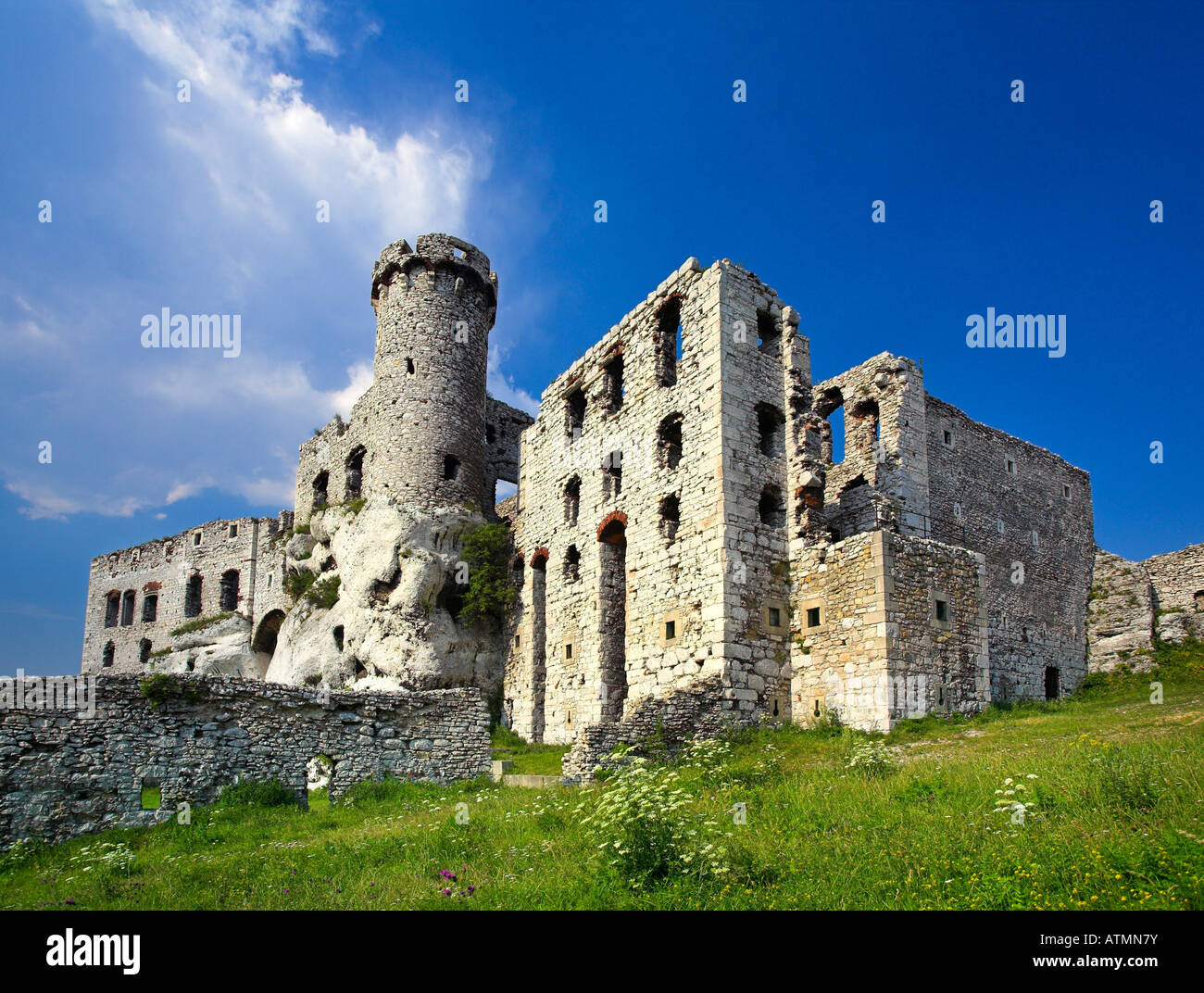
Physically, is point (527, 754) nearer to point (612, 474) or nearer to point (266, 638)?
point (612, 474)

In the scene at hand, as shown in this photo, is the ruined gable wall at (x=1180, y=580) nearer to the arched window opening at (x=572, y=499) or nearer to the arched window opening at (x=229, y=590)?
the arched window opening at (x=572, y=499)

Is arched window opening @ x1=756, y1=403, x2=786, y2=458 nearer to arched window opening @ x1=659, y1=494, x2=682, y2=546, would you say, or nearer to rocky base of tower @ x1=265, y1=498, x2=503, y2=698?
arched window opening @ x1=659, y1=494, x2=682, y2=546

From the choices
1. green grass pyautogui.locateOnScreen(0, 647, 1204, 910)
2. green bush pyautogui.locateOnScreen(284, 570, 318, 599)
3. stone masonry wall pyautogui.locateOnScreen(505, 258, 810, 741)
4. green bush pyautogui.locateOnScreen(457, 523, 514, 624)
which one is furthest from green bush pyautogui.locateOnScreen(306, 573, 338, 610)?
green grass pyautogui.locateOnScreen(0, 647, 1204, 910)

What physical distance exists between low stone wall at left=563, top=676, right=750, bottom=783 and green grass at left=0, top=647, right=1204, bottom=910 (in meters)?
1.15

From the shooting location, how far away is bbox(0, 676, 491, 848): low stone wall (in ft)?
36.7

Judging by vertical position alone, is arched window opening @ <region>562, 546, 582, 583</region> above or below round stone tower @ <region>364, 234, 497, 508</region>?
below

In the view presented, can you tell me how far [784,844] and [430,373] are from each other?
2168 cm

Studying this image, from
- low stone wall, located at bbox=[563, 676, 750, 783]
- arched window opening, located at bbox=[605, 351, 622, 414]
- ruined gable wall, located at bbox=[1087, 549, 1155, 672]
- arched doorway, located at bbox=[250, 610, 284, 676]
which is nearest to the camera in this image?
low stone wall, located at bbox=[563, 676, 750, 783]

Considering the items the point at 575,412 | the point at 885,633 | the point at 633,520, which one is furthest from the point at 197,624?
the point at 885,633

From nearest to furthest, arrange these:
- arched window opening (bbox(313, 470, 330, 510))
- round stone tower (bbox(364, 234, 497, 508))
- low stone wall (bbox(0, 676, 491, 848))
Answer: low stone wall (bbox(0, 676, 491, 848))
round stone tower (bbox(364, 234, 497, 508))
arched window opening (bbox(313, 470, 330, 510))

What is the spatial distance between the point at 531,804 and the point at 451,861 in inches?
147

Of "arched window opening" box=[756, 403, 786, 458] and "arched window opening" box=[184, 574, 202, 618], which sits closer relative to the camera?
"arched window opening" box=[756, 403, 786, 458]

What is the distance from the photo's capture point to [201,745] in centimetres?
1300

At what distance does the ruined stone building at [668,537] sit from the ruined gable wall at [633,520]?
78 mm
